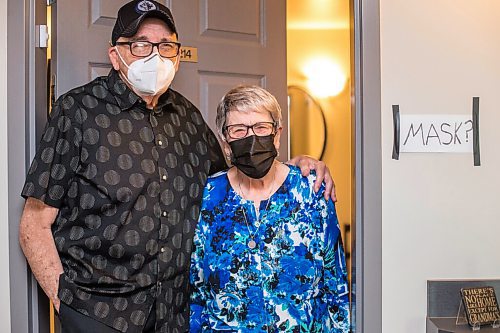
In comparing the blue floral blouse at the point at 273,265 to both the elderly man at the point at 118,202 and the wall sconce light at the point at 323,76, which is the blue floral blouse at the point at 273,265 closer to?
the elderly man at the point at 118,202

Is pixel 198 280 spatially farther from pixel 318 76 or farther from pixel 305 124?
pixel 318 76

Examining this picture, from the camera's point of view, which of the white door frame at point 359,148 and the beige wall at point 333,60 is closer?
the white door frame at point 359,148

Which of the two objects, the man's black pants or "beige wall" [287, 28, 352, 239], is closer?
the man's black pants

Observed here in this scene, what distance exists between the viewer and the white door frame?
1.92m

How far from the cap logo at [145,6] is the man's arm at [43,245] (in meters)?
0.63

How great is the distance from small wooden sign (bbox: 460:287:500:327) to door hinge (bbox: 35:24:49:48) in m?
1.49

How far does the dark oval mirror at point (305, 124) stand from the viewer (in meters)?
3.97

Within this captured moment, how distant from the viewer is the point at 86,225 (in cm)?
181

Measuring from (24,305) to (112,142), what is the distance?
576 millimetres

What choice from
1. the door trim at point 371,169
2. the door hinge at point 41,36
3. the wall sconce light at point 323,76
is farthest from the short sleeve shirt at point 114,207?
the wall sconce light at point 323,76

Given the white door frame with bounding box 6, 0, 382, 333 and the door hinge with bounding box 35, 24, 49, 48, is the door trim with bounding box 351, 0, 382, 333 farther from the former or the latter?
the door hinge with bounding box 35, 24, 49, 48

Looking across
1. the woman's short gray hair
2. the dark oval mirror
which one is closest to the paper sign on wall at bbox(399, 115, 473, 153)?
the woman's short gray hair

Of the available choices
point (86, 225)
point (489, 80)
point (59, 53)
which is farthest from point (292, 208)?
point (59, 53)

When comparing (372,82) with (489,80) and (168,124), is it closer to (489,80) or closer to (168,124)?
(489,80)
